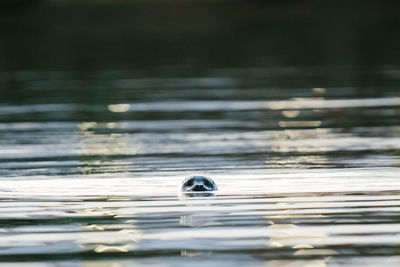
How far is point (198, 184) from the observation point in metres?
13.8

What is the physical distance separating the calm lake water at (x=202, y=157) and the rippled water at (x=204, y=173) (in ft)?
0.10

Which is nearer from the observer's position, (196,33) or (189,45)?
(189,45)

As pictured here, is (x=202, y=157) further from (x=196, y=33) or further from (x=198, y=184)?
(x=196, y=33)

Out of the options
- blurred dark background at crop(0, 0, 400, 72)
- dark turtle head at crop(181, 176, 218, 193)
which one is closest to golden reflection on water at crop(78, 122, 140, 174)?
dark turtle head at crop(181, 176, 218, 193)

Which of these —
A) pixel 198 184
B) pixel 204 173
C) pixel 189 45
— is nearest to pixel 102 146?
pixel 204 173

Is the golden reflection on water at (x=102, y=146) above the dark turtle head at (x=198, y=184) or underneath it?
above

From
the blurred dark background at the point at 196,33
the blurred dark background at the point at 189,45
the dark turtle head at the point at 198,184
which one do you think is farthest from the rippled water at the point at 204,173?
the blurred dark background at the point at 196,33

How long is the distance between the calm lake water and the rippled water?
0.10 ft

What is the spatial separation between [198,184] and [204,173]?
1.89m

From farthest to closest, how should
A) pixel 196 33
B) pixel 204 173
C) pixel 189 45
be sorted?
pixel 196 33 < pixel 189 45 < pixel 204 173

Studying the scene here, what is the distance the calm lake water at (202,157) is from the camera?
449 inches

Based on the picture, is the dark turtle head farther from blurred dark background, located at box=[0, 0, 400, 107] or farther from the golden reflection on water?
blurred dark background, located at box=[0, 0, 400, 107]

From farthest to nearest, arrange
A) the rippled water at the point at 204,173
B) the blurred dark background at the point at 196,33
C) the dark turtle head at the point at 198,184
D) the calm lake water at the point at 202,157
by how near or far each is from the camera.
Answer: the blurred dark background at the point at 196,33, the dark turtle head at the point at 198,184, the calm lake water at the point at 202,157, the rippled water at the point at 204,173

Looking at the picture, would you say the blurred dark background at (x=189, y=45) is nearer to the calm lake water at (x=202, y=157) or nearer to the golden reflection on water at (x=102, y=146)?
the calm lake water at (x=202, y=157)
